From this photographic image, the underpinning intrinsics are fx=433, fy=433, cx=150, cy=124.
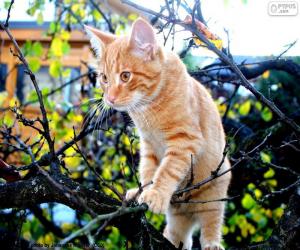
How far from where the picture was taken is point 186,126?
1891 millimetres

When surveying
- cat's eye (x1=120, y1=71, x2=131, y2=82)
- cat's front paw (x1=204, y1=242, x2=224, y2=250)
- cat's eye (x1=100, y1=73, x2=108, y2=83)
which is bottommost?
cat's front paw (x1=204, y1=242, x2=224, y2=250)

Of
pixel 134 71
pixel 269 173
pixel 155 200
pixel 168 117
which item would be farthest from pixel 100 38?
pixel 269 173

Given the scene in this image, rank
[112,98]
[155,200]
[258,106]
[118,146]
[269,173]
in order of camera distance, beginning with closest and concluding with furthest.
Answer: [155,200] → [112,98] → [269,173] → [118,146] → [258,106]

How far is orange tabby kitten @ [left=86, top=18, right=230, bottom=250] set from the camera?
1.88m

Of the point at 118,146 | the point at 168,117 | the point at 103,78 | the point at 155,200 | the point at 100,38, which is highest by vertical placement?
the point at 100,38

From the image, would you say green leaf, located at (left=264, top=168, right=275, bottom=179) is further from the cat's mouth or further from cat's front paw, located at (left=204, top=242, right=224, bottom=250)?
the cat's mouth

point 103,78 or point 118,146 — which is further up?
point 103,78

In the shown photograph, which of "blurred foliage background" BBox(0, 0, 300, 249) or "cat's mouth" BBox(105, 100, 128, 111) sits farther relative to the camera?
"blurred foliage background" BBox(0, 0, 300, 249)

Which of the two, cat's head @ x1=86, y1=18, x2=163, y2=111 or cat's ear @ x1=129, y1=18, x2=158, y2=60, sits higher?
cat's ear @ x1=129, y1=18, x2=158, y2=60

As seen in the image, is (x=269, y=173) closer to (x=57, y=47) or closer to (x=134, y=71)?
(x=134, y=71)

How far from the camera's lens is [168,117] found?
6.31 feet

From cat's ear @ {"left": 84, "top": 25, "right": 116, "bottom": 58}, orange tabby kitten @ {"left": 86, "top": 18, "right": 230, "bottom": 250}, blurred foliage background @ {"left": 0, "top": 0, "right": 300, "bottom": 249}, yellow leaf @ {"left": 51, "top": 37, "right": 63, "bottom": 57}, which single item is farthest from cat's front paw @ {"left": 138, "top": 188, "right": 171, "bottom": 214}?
yellow leaf @ {"left": 51, "top": 37, "right": 63, "bottom": 57}

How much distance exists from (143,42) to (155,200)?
0.72 meters

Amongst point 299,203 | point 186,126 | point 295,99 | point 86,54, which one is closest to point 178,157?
point 186,126
